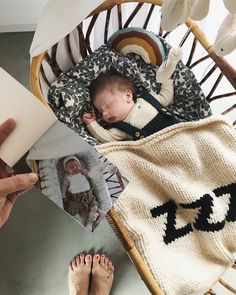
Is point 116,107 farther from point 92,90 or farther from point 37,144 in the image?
point 37,144

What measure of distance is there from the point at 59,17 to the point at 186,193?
0.58 m

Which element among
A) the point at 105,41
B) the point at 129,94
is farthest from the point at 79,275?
the point at 105,41

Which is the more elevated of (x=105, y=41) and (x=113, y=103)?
(x=105, y=41)

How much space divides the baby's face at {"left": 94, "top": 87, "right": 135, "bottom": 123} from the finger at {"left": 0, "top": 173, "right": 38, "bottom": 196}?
1.51 feet

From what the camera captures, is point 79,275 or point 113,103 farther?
point 79,275

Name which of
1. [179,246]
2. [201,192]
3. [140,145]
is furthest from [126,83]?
[179,246]

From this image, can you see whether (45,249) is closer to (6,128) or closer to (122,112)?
(122,112)

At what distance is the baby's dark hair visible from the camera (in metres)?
1.26

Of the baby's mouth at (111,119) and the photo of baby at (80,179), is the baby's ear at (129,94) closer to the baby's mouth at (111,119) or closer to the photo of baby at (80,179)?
the baby's mouth at (111,119)

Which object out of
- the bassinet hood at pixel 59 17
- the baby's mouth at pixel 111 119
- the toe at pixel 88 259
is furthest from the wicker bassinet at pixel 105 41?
the toe at pixel 88 259

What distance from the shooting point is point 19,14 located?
58.1 inches

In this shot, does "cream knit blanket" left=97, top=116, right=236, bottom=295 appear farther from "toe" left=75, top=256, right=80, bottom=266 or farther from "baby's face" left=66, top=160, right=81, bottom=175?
"toe" left=75, top=256, right=80, bottom=266

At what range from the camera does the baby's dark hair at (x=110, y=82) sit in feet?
4.14

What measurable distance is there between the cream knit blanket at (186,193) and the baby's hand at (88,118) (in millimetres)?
163
